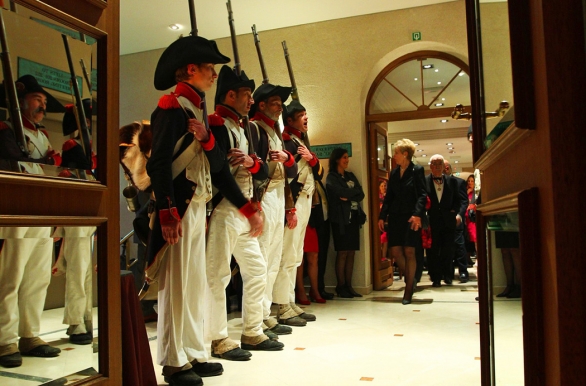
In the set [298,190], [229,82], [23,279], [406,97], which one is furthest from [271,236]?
[406,97]

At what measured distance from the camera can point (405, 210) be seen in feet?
17.9

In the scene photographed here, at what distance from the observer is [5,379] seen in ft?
3.96

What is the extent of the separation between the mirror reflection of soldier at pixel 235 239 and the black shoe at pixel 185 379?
0.53 meters

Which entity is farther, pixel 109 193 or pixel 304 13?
pixel 304 13

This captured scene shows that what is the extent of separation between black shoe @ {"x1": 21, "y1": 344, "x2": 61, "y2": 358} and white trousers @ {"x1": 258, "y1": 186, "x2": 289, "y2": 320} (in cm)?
249

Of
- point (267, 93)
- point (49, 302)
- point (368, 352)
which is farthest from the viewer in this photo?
point (267, 93)

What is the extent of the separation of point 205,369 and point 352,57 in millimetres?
4476

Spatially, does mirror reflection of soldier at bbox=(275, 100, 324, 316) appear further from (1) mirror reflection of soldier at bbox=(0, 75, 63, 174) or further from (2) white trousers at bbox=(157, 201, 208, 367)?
(1) mirror reflection of soldier at bbox=(0, 75, 63, 174)

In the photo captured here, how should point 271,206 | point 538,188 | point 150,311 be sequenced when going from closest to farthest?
1. point 538,188
2. point 271,206
3. point 150,311

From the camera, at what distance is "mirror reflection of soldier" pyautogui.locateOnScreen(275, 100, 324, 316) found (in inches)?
178

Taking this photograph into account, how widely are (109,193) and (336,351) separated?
7.90ft

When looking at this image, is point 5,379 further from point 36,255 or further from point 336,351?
point 336,351

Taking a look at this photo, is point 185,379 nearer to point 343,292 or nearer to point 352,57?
point 343,292

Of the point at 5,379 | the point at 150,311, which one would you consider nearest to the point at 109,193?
the point at 5,379
